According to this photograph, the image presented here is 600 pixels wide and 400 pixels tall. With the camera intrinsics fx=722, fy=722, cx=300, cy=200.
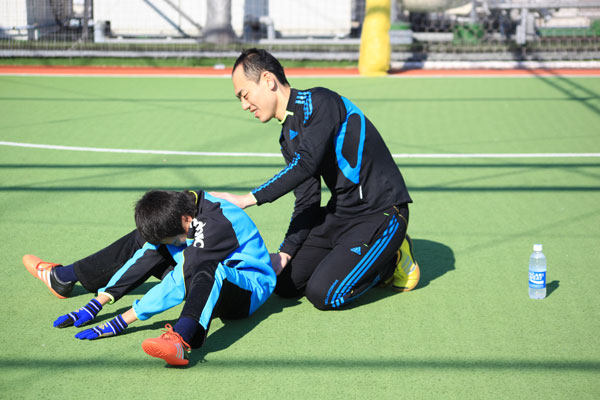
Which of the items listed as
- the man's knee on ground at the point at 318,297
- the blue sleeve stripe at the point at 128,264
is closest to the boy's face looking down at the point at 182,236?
the blue sleeve stripe at the point at 128,264

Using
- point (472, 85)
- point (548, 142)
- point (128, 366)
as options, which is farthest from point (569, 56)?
point (128, 366)

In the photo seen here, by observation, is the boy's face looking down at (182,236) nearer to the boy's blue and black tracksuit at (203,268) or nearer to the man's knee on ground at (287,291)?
the boy's blue and black tracksuit at (203,268)

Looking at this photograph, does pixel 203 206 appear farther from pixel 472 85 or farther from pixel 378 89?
pixel 472 85

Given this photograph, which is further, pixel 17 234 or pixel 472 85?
pixel 472 85

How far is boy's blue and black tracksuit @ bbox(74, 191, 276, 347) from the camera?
3.41 m

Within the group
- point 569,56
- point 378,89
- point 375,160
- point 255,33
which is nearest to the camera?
point 375,160

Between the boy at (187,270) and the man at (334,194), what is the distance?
0.21 m

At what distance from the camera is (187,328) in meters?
3.26

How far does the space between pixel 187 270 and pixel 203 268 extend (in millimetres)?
91

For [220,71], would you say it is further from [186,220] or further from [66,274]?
[186,220]

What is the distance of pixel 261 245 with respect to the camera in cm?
377

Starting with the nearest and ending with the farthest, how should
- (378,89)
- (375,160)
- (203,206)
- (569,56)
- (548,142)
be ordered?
(203,206) → (375,160) → (548,142) → (378,89) → (569,56)

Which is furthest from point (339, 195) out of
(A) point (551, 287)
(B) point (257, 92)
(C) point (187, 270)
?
(A) point (551, 287)

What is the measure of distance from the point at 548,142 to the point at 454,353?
511cm
